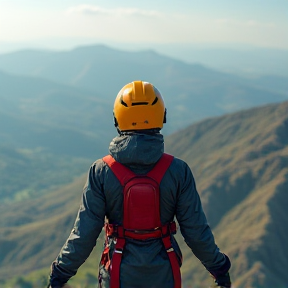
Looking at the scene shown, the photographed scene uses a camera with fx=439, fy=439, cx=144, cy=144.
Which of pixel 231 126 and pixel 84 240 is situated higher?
pixel 84 240

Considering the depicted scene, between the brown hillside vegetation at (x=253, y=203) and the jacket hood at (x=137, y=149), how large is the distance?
4725 centimetres

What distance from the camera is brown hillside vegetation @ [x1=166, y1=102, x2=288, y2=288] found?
73.6 metres

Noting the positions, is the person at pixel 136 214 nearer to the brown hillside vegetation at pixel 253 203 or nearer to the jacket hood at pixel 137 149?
the jacket hood at pixel 137 149

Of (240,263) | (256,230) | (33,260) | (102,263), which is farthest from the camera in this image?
(33,260)

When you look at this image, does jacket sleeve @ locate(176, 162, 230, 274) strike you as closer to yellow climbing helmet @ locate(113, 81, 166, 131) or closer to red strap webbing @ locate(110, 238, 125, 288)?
yellow climbing helmet @ locate(113, 81, 166, 131)

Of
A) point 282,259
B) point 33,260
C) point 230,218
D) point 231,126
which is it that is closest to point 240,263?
point 282,259

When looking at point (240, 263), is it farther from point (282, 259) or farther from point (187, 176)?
point (187, 176)

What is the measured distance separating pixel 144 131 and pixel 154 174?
0.56 meters

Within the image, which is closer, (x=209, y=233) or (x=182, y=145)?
(x=209, y=233)

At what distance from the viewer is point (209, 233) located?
5.57 meters

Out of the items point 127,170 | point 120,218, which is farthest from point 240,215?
point 127,170

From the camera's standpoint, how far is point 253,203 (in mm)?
90812

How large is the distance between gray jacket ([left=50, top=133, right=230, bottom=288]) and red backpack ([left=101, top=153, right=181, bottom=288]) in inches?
2.7

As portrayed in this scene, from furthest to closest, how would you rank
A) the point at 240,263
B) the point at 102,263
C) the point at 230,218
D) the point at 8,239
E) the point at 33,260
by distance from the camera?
the point at 8,239 → the point at 33,260 → the point at 230,218 → the point at 240,263 → the point at 102,263
